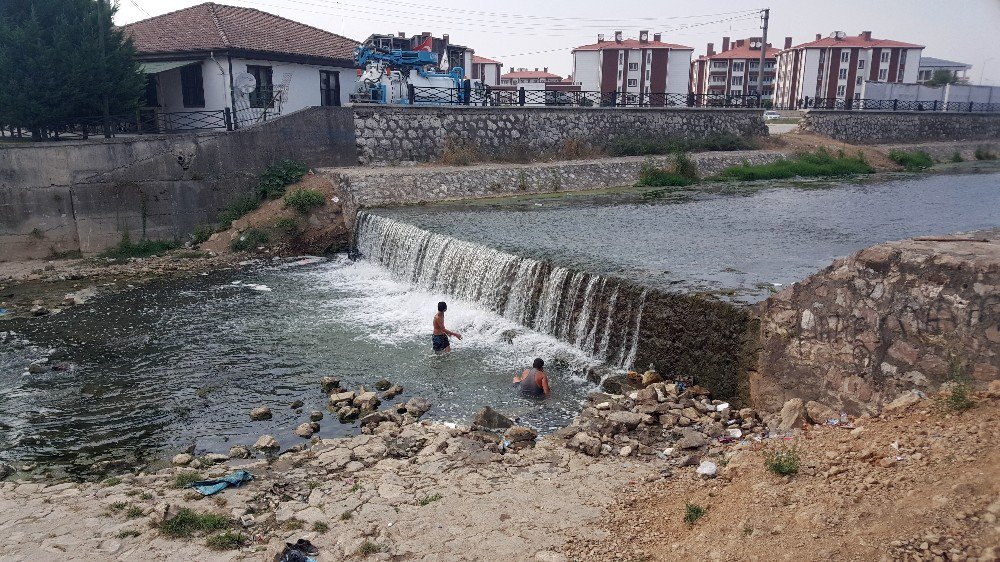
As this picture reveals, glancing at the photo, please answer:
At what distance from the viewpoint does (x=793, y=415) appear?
8.41m

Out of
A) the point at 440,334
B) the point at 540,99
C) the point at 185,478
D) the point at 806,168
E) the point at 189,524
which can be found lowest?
the point at 185,478

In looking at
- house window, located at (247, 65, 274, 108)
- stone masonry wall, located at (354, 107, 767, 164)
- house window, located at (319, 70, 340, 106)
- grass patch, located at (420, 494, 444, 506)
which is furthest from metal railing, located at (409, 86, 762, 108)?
grass patch, located at (420, 494, 444, 506)

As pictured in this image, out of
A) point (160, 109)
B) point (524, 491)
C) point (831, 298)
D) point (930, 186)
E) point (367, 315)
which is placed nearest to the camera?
point (524, 491)

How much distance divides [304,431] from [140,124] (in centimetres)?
1916

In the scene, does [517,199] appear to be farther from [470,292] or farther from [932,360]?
[932,360]

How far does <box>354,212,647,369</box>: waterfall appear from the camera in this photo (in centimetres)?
1199

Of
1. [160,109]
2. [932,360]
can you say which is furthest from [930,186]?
[160,109]

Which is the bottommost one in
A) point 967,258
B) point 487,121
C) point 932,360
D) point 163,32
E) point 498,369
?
point 498,369

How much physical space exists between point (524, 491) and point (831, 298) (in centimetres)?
480

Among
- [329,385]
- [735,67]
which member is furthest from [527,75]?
[329,385]

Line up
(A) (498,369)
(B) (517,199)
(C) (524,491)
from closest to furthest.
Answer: (C) (524,491), (A) (498,369), (B) (517,199)

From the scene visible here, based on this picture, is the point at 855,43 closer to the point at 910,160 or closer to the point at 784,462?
the point at 910,160

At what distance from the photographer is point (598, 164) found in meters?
29.0

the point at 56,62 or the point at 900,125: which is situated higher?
the point at 56,62
